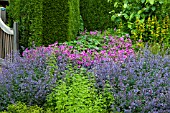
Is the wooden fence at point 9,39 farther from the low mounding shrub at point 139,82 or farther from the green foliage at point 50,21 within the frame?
the low mounding shrub at point 139,82

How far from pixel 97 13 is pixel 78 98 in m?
3.98

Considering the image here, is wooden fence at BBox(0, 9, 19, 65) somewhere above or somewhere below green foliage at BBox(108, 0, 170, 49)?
below

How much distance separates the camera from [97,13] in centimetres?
764

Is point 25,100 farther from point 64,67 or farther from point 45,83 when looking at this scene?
point 64,67

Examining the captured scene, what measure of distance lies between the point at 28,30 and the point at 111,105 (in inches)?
119

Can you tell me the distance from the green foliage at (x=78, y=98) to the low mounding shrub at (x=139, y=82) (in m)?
0.13

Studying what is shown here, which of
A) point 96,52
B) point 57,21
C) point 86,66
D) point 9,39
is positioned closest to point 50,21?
point 57,21

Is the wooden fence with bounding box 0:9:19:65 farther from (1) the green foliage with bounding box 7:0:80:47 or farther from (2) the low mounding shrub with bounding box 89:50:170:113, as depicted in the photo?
(2) the low mounding shrub with bounding box 89:50:170:113

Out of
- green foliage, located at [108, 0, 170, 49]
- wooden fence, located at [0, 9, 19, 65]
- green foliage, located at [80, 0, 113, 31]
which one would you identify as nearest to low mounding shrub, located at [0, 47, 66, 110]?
wooden fence, located at [0, 9, 19, 65]

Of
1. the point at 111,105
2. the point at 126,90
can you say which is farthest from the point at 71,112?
the point at 126,90

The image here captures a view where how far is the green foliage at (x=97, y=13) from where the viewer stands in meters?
7.61

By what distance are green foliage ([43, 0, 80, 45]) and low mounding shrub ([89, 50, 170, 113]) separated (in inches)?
62.6

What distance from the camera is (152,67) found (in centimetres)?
453

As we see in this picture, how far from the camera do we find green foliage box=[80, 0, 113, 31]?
300 inches
